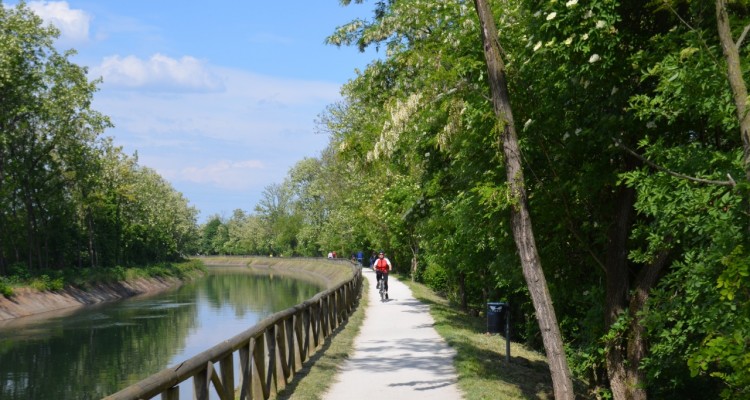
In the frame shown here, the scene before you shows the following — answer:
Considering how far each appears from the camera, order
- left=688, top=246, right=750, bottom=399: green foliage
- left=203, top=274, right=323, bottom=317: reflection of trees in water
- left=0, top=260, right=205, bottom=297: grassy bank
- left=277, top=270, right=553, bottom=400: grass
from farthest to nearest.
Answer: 1. left=0, top=260, right=205, bottom=297: grassy bank
2. left=203, top=274, right=323, bottom=317: reflection of trees in water
3. left=277, top=270, right=553, bottom=400: grass
4. left=688, top=246, right=750, bottom=399: green foliage

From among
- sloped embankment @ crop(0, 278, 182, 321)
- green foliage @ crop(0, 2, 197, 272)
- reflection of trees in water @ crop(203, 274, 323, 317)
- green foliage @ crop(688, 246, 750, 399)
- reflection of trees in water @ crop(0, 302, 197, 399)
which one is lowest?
reflection of trees in water @ crop(0, 302, 197, 399)

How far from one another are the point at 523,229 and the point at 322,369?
553cm

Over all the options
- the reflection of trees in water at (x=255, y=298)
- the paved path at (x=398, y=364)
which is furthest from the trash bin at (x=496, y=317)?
the reflection of trees in water at (x=255, y=298)

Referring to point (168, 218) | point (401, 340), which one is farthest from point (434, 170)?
point (168, 218)

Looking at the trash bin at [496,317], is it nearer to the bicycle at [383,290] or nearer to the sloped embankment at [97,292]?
the bicycle at [383,290]

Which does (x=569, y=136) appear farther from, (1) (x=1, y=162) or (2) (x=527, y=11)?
(1) (x=1, y=162)

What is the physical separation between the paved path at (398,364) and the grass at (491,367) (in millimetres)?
227

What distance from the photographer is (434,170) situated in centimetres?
1616

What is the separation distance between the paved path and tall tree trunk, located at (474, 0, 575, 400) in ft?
8.24

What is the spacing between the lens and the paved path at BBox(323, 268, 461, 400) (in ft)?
36.0

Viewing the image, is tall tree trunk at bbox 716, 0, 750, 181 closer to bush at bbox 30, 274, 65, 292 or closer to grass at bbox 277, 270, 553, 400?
grass at bbox 277, 270, 553, 400

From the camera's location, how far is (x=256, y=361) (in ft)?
32.7

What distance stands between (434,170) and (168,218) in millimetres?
69210

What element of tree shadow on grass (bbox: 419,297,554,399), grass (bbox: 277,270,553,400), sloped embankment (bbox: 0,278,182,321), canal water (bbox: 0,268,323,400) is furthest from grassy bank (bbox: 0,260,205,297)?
tree shadow on grass (bbox: 419,297,554,399)
